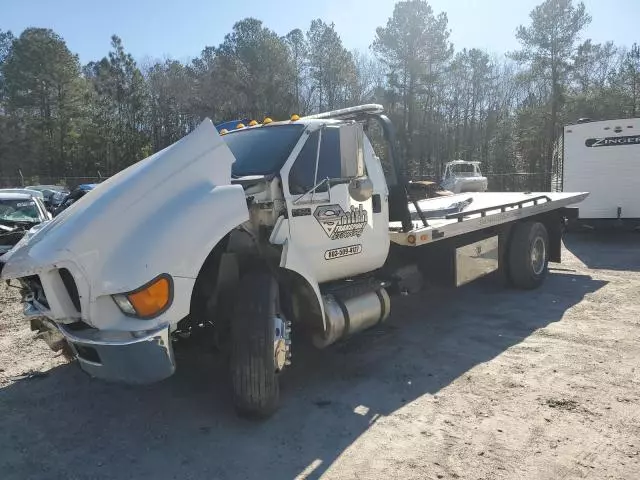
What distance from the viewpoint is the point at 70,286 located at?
3.82 meters

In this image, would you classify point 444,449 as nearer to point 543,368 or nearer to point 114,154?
point 543,368

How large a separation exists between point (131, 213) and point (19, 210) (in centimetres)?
832

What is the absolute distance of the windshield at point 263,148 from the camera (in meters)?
4.88

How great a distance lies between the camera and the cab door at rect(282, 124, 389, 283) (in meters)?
4.75

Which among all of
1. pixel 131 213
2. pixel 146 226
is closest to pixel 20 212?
pixel 131 213

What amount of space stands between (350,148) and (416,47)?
126ft

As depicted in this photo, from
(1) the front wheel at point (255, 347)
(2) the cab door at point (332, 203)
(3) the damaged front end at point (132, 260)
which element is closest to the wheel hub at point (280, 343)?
(1) the front wheel at point (255, 347)

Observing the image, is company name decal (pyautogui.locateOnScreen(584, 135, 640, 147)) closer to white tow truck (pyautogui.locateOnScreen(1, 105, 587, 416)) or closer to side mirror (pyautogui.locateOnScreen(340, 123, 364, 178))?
white tow truck (pyautogui.locateOnScreen(1, 105, 587, 416))

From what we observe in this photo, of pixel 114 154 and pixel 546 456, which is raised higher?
pixel 114 154

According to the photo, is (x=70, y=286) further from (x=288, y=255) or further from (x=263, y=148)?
(x=263, y=148)

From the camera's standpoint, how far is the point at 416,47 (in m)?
40.3

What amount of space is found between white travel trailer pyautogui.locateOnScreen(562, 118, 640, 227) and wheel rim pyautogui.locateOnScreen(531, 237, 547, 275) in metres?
4.20

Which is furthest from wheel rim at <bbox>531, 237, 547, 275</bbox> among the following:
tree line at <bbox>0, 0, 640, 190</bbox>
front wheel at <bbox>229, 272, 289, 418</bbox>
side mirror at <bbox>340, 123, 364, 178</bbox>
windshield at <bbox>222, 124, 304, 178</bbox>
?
tree line at <bbox>0, 0, 640, 190</bbox>

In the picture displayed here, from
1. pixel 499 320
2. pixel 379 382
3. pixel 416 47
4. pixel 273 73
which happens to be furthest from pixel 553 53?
pixel 379 382
